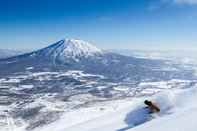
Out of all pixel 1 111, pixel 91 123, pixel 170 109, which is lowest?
pixel 1 111

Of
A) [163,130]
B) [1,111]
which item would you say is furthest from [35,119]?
[163,130]

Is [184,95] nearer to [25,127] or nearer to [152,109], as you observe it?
[152,109]

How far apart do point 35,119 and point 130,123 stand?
143 meters

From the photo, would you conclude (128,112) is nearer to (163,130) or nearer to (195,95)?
(195,95)

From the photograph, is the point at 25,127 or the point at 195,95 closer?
the point at 195,95

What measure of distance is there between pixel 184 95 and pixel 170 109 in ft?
8.58

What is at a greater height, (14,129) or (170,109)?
(170,109)

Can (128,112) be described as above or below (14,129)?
above

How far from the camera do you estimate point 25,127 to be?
138 metres

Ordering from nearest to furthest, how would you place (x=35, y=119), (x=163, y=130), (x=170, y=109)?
(x=163, y=130), (x=170, y=109), (x=35, y=119)

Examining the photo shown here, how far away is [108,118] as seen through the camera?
24.8 metres

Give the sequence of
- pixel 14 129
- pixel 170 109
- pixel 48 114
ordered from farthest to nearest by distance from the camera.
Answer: pixel 48 114 < pixel 14 129 < pixel 170 109

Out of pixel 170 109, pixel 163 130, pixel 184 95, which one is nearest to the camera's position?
pixel 163 130

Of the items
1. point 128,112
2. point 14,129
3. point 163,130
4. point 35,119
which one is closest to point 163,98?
point 128,112
